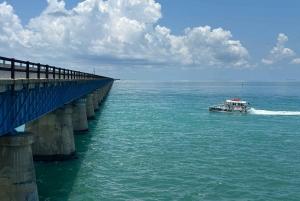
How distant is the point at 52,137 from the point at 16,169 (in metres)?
12.5

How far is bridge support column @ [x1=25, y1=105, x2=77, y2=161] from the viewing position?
2967cm

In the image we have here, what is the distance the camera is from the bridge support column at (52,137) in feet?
97.3

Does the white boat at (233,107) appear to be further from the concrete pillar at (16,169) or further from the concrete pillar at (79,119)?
the concrete pillar at (16,169)

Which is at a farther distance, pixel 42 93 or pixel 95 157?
pixel 95 157

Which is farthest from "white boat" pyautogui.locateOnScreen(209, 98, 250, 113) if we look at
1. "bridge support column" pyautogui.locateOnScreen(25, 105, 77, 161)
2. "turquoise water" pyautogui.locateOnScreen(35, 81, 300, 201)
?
"bridge support column" pyautogui.locateOnScreen(25, 105, 77, 161)

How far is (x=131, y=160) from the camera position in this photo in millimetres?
31297

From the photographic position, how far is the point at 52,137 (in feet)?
98.3

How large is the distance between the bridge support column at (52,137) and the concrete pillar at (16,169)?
1188 centimetres

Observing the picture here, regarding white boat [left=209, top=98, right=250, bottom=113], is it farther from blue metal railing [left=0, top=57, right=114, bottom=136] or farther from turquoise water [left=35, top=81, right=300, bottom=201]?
blue metal railing [left=0, top=57, right=114, bottom=136]

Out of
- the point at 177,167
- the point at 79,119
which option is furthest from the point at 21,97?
the point at 79,119

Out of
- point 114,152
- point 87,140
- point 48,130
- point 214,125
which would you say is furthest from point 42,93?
point 214,125

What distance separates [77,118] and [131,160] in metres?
16.4

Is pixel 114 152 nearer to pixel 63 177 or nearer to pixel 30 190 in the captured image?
pixel 63 177

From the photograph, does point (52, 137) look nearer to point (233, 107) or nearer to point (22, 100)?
point (22, 100)
